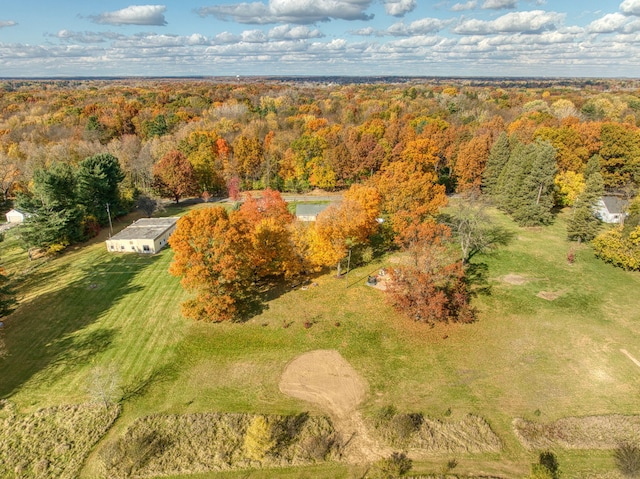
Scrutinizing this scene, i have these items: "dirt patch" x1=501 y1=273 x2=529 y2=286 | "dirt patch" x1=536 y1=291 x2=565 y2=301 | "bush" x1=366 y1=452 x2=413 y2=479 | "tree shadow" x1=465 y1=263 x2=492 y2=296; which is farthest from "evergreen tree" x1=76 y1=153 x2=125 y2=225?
"dirt patch" x1=536 y1=291 x2=565 y2=301

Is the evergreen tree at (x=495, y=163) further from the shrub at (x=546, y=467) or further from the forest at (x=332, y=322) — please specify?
the shrub at (x=546, y=467)

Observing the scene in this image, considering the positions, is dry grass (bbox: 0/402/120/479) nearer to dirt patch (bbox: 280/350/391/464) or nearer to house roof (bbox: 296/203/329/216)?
dirt patch (bbox: 280/350/391/464)

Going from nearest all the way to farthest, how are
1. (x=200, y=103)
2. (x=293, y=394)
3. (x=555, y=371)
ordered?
(x=293, y=394), (x=555, y=371), (x=200, y=103)

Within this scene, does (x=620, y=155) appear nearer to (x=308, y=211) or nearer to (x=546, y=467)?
(x=308, y=211)

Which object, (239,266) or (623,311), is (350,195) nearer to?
(239,266)

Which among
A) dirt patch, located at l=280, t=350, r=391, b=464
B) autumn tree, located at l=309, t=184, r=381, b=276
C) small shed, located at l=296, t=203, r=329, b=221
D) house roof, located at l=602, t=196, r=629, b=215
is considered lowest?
dirt patch, located at l=280, t=350, r=391, b=464

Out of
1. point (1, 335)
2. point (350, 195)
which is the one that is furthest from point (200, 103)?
point (1, 335)
